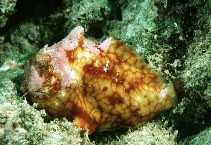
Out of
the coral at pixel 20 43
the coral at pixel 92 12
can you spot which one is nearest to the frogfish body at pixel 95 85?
the coral at pixel 92 12

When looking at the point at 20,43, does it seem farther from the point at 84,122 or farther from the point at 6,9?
the point at 84,122

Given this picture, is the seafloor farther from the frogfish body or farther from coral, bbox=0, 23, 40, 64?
coral, bbox=0, 23, 40, 64

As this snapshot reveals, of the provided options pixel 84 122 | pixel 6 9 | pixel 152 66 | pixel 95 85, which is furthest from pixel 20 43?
pixel 152 66

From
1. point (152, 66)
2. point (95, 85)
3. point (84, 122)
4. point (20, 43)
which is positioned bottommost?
point (84, 122)

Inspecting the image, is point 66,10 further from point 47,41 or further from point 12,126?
point 12,126

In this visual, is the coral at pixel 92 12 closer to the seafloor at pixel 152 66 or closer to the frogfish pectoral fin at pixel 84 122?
the seafloor at pixel 152 66

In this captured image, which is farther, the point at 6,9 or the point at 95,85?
the point at 6,9
